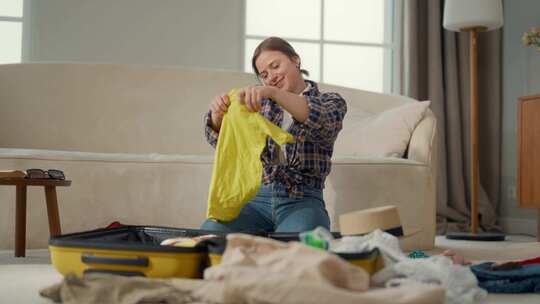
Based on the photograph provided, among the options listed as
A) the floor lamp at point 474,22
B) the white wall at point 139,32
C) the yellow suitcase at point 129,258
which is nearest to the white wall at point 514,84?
the floor lamp at point 474,22

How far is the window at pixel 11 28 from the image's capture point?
4.25 m

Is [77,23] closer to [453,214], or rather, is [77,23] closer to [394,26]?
[394,26]

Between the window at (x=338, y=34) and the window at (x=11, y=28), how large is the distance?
50.8 inches

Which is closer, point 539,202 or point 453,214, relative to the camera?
point 539,202

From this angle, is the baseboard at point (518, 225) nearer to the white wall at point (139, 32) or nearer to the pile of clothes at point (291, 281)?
the white wall at point (139, 32)

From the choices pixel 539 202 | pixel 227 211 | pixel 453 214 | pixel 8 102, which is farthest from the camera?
pixel 453 214

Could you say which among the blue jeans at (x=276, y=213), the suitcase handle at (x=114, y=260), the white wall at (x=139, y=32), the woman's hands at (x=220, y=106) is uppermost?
the white wall at (x=139, y=32)

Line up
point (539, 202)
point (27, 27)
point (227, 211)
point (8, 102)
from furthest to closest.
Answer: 1. point (27, 27)
2. point (539, 202)
3. point (8, 102)
4. point (227, 211)

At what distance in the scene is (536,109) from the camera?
12.8 feet

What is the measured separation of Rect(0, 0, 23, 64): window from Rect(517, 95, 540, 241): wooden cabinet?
2.73m

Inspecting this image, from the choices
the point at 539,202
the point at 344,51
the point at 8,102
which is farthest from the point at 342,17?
the point at 8,102

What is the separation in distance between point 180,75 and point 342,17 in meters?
1.49

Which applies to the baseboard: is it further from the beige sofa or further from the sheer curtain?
the beige sofa

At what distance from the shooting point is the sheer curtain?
4617mm
